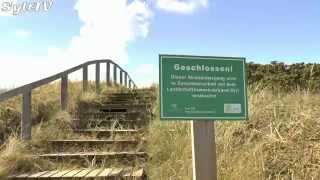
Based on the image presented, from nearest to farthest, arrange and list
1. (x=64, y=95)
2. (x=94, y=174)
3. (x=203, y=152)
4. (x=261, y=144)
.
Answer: (x=203, y=152), (x=261, y=144), (x=94, y=174), (x=64, y=95)

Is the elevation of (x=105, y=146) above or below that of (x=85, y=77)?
below

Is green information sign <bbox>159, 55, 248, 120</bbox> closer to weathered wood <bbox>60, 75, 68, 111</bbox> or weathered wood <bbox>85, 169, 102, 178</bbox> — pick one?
weathered wood <bbox>85, 169, 102, 178</bbox>

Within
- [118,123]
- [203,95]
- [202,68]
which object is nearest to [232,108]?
[203,95]

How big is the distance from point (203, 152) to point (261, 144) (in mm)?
1345

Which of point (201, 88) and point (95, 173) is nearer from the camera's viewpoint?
point (201, 88)

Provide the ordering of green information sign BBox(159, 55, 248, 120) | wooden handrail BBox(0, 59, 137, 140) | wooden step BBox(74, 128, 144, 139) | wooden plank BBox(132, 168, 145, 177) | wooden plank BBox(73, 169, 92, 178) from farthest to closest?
wooden step BBox(74, 128, 144, 139), wooden handrail BBox(0, 59, 137, 140), wooden plank BBox(73, 169, 92, 178), wooden plank BBox(132, 168, 145, 177), green information sign BBox(159, 55, 248, 120)

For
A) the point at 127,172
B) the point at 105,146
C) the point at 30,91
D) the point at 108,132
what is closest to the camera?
the point at 127,172

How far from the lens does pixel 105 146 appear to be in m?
8.19

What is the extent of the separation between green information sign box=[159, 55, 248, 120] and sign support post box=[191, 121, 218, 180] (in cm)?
18

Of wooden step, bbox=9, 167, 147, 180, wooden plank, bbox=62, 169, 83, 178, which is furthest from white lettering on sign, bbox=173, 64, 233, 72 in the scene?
wooden plank, bbox=62, 169, 83, 178

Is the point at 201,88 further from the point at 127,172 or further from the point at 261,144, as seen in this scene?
the point at 127,172

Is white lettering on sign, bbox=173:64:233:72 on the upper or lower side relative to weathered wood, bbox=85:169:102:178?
upper

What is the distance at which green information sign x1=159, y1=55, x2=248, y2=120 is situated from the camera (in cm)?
470

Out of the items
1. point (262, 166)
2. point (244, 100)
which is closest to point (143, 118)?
point (262, 166)
